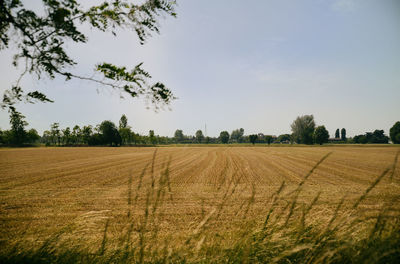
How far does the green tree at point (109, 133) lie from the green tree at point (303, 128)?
352 ft

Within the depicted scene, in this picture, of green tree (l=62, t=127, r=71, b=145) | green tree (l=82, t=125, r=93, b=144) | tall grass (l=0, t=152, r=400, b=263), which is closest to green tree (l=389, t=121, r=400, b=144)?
tall grass (l=0, t=152, r=400, b=263)

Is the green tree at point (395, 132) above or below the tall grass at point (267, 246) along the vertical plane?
above

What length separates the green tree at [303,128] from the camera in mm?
97000

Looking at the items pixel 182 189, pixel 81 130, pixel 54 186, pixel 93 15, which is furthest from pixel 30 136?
pixel 93 15

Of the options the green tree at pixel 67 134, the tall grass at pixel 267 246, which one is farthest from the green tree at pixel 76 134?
the tall grass at pixel 267 246

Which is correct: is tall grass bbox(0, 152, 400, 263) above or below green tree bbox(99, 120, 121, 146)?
below

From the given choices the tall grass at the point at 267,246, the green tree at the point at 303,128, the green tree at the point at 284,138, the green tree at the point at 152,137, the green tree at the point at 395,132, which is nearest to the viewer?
the tall grass at the point at 267,246

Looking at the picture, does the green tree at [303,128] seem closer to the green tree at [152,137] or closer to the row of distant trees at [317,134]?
the row of distant trees at [317,134]

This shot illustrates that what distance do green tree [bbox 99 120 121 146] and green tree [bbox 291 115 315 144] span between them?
10742 centimetres

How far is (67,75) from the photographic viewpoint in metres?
2.89

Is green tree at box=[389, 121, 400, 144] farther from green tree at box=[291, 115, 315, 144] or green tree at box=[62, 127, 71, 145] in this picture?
green tree at box=[62, 127, 71, 145]

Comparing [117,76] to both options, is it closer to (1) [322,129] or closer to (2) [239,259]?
(2) [239,259]

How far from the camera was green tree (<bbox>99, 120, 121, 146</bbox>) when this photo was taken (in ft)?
319

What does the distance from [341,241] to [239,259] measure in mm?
1219
